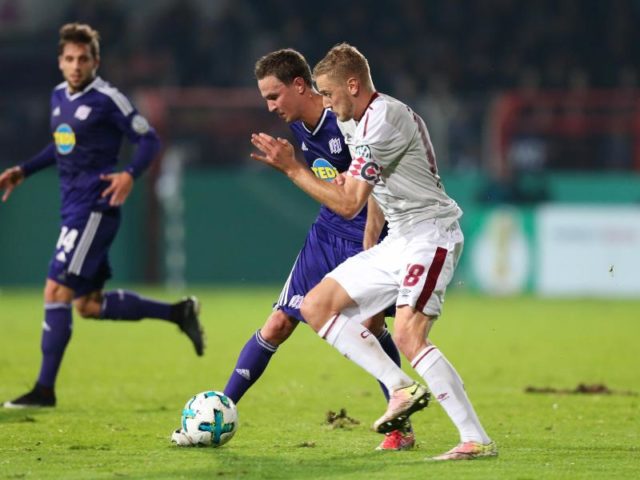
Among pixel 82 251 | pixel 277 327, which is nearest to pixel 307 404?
pixel 82 251

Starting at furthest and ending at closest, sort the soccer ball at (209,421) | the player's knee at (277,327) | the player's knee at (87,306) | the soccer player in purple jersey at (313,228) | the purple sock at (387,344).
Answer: the player's knee at (87,306) < the purple sock at (387,344) < the player's knee at (277,327) < the soccer player in purple jersey at (313,228) < the soccer ball at (209,421)

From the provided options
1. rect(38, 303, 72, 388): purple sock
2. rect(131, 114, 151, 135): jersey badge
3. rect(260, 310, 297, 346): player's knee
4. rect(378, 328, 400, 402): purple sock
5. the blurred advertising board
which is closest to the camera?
rect(260, 310, 297, 346): player's knee

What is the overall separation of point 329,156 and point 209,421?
4.89ft

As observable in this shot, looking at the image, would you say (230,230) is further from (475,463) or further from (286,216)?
(475,463)

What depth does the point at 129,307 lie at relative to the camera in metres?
9.23

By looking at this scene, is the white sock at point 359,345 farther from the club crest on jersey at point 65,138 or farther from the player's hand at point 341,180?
the club crest on jersey at point 65,138

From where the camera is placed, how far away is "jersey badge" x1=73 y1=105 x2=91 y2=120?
8.82m

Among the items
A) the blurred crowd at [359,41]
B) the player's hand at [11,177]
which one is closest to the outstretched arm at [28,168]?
the player's hand at [11,177]

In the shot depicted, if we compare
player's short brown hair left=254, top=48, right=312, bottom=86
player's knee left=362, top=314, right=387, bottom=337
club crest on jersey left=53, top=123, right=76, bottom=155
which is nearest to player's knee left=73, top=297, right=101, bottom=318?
club crest on jersey left=53, top=123, right=76, bottom=155

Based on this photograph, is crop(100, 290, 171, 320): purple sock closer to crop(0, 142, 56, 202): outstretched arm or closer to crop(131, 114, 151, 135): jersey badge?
crop(0, 142, 56, 202): outstretched arm

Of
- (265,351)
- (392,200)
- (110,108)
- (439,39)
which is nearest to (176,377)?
(110,108)

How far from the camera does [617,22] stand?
2364 centimetres

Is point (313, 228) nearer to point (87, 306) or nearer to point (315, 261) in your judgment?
point (315, 261)

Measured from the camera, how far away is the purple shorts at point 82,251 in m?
8.75
